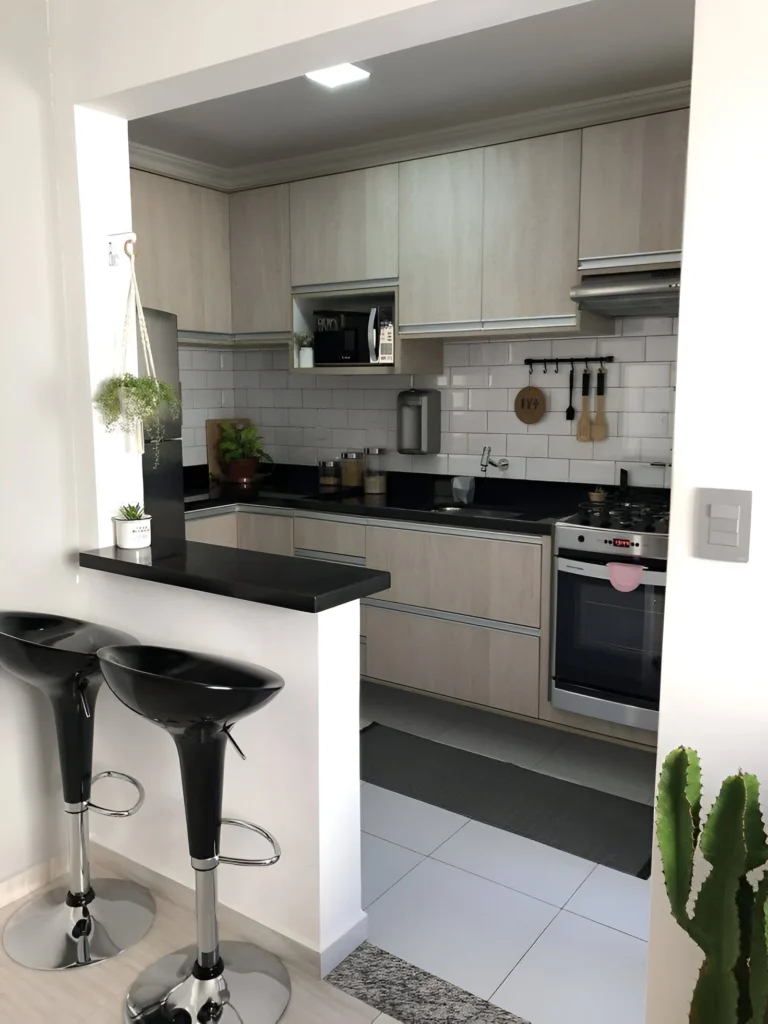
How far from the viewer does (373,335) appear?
4.04 metres

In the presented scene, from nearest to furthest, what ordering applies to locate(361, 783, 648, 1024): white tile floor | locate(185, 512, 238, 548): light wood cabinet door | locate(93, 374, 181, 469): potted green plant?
locate(361, 783, 648, 1024): white tile floor < locate(93, 374, 181, 469): potted green plant < locate(185, 512, 238, 548): light wood cabinet door

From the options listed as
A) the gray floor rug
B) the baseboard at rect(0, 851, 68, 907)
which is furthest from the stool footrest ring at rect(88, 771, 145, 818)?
the gray floor rug

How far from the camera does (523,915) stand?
2404 mm

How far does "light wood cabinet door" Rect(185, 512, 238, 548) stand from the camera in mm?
4106

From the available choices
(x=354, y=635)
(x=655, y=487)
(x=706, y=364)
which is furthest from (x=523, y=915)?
(x=655, y=487)

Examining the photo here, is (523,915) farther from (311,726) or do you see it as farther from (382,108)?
(382,108)

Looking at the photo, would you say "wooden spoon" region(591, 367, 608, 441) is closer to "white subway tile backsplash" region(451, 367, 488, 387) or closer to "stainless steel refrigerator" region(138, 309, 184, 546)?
"white subway tile backsplash" region(451, 367, 488, 387)

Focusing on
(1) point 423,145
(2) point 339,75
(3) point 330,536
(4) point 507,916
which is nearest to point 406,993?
(4) point 507,916

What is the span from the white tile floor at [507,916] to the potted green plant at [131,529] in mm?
1245

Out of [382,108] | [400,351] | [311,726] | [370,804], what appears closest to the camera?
[311,726]

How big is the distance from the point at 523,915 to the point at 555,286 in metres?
2.36

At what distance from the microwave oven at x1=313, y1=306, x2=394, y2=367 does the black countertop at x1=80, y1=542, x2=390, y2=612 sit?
72.4 inches

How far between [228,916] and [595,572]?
1.82 meters

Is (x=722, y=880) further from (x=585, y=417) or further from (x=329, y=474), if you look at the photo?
(x=329, y=474)
